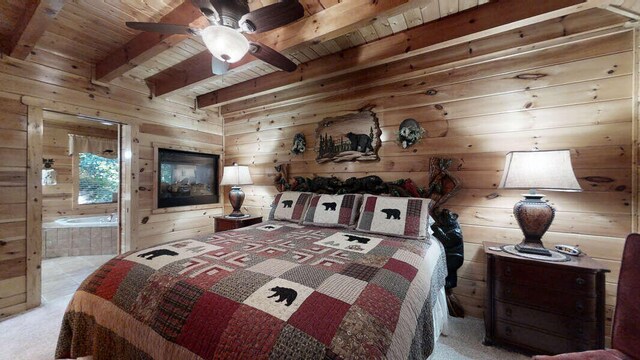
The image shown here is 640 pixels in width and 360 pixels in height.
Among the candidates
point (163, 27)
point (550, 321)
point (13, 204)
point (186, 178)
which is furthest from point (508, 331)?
point (13, 204)

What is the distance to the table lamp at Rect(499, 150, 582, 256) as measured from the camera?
160 cm

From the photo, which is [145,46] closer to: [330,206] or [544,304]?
[330,206]

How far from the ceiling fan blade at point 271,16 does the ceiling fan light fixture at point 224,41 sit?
9cm

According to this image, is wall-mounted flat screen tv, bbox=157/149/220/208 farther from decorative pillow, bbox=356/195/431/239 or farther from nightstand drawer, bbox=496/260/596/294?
nightstand drawer, bbox=496/260/596/294

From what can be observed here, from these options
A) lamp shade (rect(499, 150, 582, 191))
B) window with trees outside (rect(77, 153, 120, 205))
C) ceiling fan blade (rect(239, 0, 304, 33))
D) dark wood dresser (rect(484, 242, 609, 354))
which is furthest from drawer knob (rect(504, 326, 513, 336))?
window with trees outside (rect(77, 153, 120, 205))

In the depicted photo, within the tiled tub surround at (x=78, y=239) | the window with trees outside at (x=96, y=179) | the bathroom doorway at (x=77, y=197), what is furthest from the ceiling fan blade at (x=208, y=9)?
the window with trees outside at (x=96, y=179)

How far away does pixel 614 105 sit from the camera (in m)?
1.77

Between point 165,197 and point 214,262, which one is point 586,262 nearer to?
point 214,262

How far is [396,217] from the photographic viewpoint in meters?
2.09

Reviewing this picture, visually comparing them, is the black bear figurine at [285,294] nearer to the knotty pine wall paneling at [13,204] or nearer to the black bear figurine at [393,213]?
the black bear figurine at [393,213]

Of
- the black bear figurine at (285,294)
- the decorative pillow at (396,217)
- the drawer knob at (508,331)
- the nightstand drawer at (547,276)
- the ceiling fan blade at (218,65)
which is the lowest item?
the drawer knob at (508,331)

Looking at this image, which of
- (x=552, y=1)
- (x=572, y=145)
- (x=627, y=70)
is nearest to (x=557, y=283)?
(x=572, y=145)

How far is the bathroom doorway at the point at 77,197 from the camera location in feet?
12.6

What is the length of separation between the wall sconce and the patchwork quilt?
4.90m
